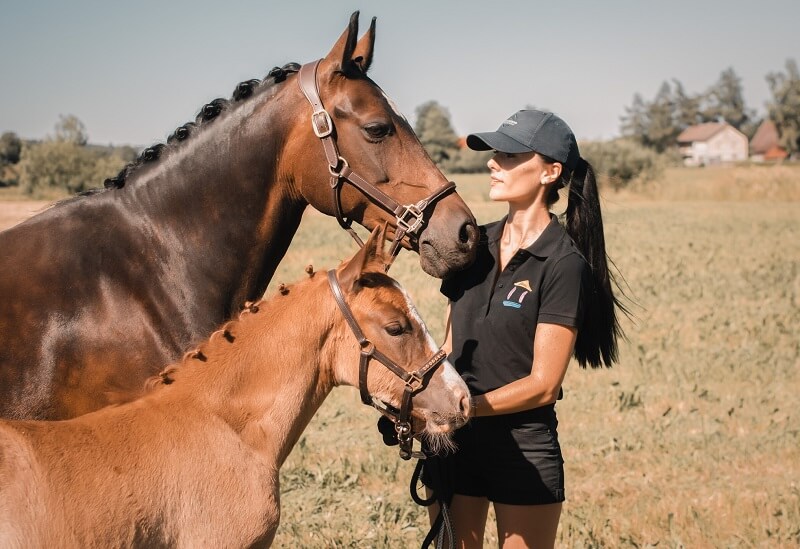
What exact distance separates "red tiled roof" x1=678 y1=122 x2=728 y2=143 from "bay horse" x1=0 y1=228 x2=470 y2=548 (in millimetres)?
115537

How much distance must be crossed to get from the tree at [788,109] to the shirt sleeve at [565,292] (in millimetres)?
76007

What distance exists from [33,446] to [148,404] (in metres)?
0.49

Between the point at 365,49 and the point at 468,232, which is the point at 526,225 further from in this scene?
the point at 365,49

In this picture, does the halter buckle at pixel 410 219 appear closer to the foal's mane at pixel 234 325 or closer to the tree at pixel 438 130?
the foal's mane at pixel 234 325

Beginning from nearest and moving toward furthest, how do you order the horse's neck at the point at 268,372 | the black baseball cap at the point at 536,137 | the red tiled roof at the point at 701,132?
→ the horse's neck at the point at 268,372 → the black baseball cap at the point at 536,137 → the red tiled roof at the point at 701,132

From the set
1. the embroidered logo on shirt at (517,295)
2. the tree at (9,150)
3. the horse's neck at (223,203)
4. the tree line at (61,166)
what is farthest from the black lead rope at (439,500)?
the tree at (9,150)

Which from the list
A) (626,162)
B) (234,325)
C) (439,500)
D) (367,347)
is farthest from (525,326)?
(626,162)

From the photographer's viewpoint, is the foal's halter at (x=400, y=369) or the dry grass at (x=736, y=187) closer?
the foal's halter at (x=400, y=369)

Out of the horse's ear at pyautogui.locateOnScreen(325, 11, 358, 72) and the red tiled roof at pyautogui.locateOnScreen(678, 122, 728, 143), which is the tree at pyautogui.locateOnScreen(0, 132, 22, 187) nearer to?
the horse's ear at pyautogui.locateOnScreen(325, 11, 358, 72)

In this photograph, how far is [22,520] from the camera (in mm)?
2400

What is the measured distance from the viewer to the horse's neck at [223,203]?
3414 mm

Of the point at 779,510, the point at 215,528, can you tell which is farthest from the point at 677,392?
the point at 215,528

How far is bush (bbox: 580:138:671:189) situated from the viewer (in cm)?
4194

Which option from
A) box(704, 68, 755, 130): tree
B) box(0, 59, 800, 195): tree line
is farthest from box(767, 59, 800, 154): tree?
box(704, 68, 755, 130): tree
